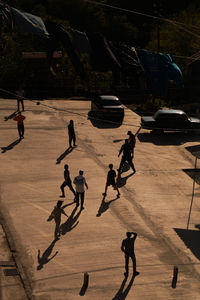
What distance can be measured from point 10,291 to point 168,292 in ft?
14.2

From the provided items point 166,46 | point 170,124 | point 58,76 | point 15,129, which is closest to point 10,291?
point 15,129

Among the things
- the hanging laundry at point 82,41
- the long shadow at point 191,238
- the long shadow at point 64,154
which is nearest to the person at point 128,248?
the long shadow at point 191,238

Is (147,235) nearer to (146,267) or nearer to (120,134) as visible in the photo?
(146,267)

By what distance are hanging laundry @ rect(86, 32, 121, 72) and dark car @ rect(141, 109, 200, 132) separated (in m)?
13.0

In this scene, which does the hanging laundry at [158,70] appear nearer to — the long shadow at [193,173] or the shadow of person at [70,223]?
the shadow of person at [70,223]

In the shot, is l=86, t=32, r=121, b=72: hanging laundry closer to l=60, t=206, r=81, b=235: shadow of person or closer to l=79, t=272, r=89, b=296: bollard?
l=60, t=206, r=81, b=235: shadow of person

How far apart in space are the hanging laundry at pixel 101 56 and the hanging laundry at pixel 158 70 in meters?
1.54

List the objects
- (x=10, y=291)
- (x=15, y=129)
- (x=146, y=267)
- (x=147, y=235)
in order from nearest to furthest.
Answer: (x=10, y=291) → (x=146, y=267) → (x=147, y=235) → (x=15, y=129)

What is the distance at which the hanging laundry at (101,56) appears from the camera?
68.9 ft

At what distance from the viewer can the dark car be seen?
33.9 meters

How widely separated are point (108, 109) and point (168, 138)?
4496 millimetres

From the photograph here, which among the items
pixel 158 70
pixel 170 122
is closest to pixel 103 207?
pixel 158 70

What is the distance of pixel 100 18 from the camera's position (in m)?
71.2

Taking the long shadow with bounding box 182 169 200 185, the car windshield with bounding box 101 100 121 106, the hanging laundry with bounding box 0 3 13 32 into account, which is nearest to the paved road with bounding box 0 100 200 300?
the long shadow with bounding box 182 169 200 185
